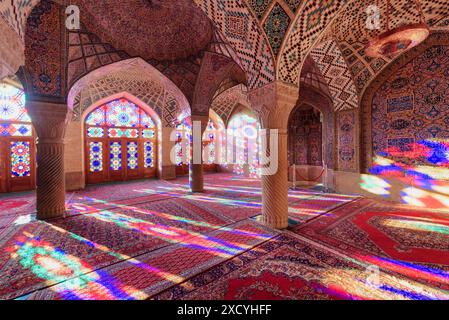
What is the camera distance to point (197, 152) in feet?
24.9

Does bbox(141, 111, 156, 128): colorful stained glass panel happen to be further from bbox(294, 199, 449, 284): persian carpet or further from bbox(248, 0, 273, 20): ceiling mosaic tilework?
bbox(294, 199, 449, 284): persian carpet

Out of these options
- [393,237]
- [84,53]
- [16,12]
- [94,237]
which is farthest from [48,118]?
[393,237]

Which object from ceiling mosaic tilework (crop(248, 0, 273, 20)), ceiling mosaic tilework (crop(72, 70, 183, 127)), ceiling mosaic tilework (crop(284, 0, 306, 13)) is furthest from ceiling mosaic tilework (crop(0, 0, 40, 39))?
ceiling mosaic tilework (crop(72, 70, 183, 127))

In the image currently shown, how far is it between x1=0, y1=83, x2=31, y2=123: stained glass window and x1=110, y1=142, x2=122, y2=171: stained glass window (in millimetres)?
3292

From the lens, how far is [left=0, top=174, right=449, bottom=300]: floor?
2.21 m

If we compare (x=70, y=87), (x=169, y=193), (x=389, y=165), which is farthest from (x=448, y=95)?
(x=70, y=87)

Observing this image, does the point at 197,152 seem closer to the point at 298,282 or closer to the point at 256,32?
the point at 256,32

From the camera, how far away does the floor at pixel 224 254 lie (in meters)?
2.21

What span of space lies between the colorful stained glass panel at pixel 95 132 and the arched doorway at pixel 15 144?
1.93m

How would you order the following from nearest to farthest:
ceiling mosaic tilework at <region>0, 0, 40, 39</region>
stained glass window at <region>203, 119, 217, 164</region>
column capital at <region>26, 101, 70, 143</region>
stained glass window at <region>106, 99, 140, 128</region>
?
ceiling mosaic tilework at <region>0, 0, 40, 39</region> → column capital at <region>26, 101, 70, 143</region> → stained glass window at <region>106, 99, 140, 128</region> → stained glass window at <region>203, 119, 217, 164</region>

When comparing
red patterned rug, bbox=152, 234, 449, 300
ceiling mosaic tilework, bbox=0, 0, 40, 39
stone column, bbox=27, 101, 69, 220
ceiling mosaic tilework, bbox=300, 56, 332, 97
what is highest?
ceiling mosaic tilework, bbox=300, 56, 332, 97

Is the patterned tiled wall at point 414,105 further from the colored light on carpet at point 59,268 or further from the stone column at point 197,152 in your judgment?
the colored light on carpet at point 59,268

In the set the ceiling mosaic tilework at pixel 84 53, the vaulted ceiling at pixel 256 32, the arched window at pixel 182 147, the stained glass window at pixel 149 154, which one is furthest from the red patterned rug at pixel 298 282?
the stained glass window at pixel 149 154

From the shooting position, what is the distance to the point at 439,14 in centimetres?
475
